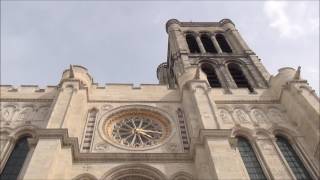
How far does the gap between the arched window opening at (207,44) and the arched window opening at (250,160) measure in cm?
1452

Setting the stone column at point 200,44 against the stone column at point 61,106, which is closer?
the stone column at point 61,106

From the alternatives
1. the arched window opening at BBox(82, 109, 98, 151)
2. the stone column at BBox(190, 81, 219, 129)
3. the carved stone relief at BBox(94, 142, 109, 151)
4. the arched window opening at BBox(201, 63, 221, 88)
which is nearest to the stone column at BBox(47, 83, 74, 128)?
the arched window opening at BBox(82, 109, 98, 151)

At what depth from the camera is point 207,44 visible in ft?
111

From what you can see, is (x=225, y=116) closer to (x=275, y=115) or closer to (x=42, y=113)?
(x=275, y=115)

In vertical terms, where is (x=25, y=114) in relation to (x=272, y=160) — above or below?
above

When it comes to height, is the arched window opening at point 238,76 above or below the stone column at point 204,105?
above

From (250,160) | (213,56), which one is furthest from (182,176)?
(213,56)

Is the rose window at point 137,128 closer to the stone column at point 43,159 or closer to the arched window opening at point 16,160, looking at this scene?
the stone column at point 43,159

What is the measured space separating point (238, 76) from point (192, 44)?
21.4ft

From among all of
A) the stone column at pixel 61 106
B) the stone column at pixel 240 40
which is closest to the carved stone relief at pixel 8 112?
the stone column at pixel 61 106

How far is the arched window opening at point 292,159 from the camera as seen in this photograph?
16.7m

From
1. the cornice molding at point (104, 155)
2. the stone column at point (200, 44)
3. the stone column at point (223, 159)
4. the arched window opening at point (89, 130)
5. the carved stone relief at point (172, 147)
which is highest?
the stone column at point (200, 44)

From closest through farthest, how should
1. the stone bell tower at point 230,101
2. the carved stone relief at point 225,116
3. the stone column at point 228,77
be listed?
the stone bell tower at point 230,101 < the carved stone relief at point 225,116 < the stone column at point 228,77

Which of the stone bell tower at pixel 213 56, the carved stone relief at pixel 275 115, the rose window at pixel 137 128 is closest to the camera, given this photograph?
the rose window at pixel 137 128
